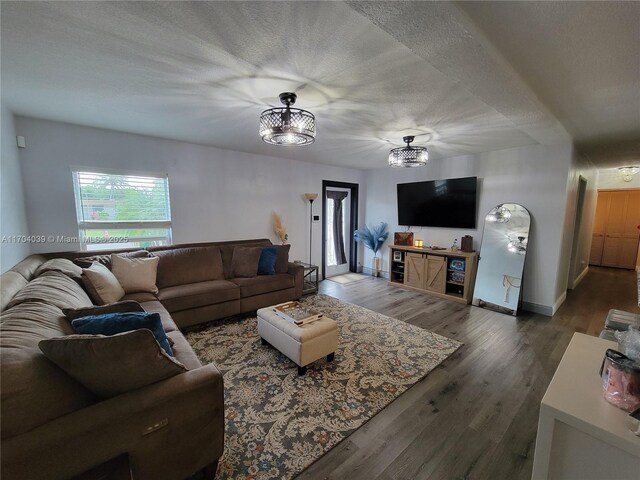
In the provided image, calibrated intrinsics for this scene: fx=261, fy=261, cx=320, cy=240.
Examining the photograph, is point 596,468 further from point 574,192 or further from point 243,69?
point 574,192

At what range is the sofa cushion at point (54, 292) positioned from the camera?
63.7 inches

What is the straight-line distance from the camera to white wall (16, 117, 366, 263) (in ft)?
9.61

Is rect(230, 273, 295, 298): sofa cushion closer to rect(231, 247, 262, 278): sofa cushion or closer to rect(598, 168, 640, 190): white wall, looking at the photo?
rect(231, 247, 262, 278): sofa cushion

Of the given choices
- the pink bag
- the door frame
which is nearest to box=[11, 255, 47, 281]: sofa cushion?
the pink bag

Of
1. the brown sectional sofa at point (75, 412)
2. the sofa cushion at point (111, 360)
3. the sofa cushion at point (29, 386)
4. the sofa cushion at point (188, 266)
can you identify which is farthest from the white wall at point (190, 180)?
the sofa cushion at point (111, 360)

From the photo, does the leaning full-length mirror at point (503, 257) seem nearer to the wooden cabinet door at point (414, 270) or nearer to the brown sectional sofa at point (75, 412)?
the wooden cabinet door at point (414, 270)

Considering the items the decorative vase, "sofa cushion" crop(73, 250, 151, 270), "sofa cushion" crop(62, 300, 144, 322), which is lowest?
the decorative vase

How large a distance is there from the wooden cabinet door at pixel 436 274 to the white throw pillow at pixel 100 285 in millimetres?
Result: 4471

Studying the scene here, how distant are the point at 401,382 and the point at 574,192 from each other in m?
4.13

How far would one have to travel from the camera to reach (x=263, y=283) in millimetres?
3656

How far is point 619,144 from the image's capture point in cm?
356

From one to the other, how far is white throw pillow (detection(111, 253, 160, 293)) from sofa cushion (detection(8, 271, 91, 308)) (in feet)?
2.03

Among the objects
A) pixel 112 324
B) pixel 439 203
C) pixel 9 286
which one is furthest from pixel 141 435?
pixel 439 203

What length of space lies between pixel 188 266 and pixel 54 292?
1698mm
